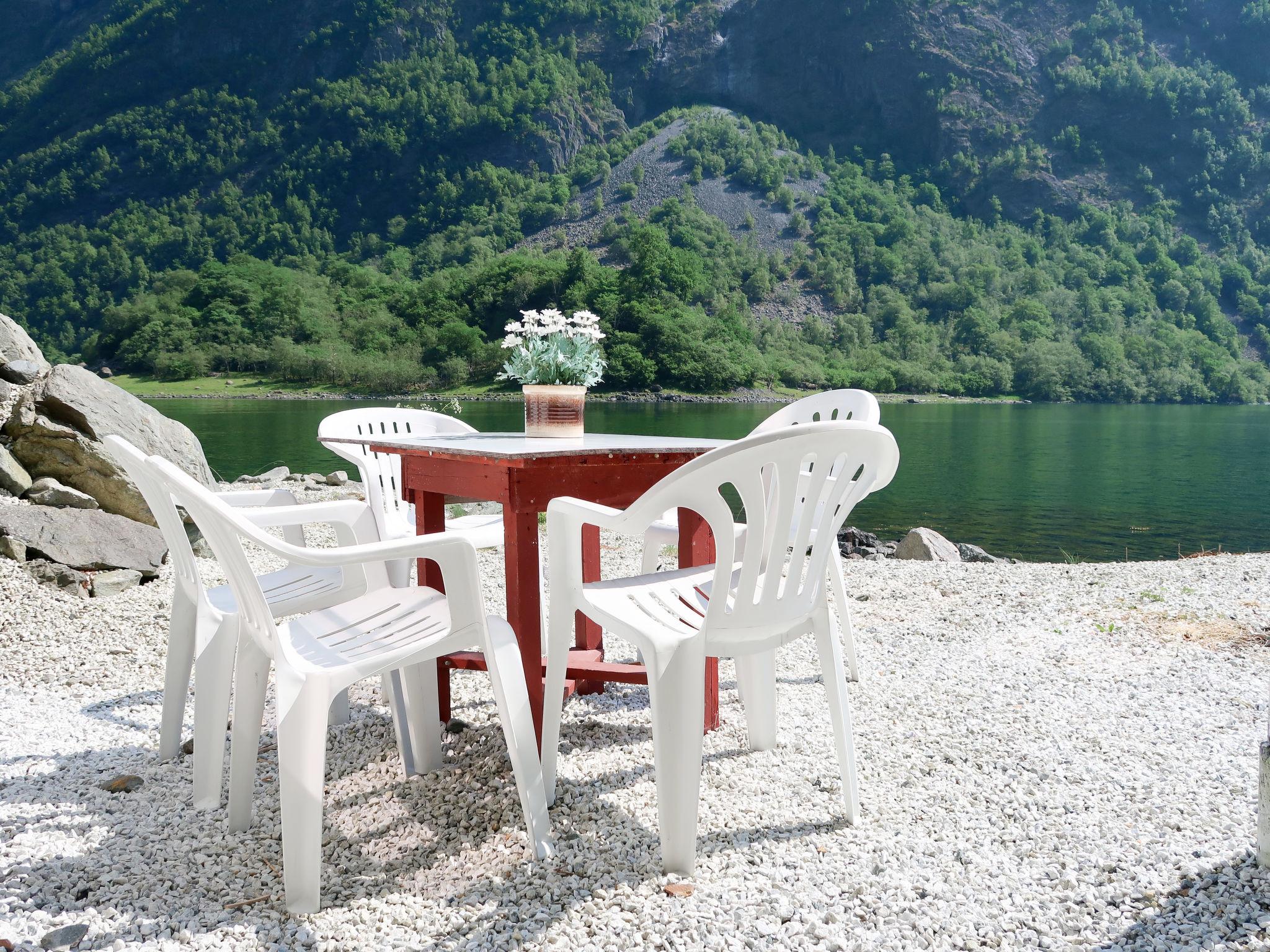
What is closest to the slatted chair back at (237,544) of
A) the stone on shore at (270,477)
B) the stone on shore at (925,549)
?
the stone on shore at (925,549)

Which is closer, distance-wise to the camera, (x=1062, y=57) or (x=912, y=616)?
(x=912, y=616)

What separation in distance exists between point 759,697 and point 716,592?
41.4 inches

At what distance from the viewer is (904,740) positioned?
3.39 m

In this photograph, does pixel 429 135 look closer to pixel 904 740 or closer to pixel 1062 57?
pixel 1062 57

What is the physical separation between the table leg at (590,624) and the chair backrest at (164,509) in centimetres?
134

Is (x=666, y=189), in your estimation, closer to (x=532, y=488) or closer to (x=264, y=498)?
(x=264, y=498)

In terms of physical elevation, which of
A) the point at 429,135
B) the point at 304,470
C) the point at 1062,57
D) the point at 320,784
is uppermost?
the point at 1062,57

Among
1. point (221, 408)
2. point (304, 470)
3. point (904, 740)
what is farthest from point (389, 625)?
point (221, 408)

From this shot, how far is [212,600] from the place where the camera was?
292cm

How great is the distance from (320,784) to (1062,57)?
169 m

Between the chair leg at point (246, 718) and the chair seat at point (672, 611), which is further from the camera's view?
the chair leg at point (246, 718)

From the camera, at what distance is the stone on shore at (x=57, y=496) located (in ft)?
20.5

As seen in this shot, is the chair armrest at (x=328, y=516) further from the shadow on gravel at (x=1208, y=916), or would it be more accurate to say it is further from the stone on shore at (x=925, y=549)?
the stone on shore at (x=925, y=549)

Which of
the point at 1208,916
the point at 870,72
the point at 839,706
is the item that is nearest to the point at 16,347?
the point at 839,706
